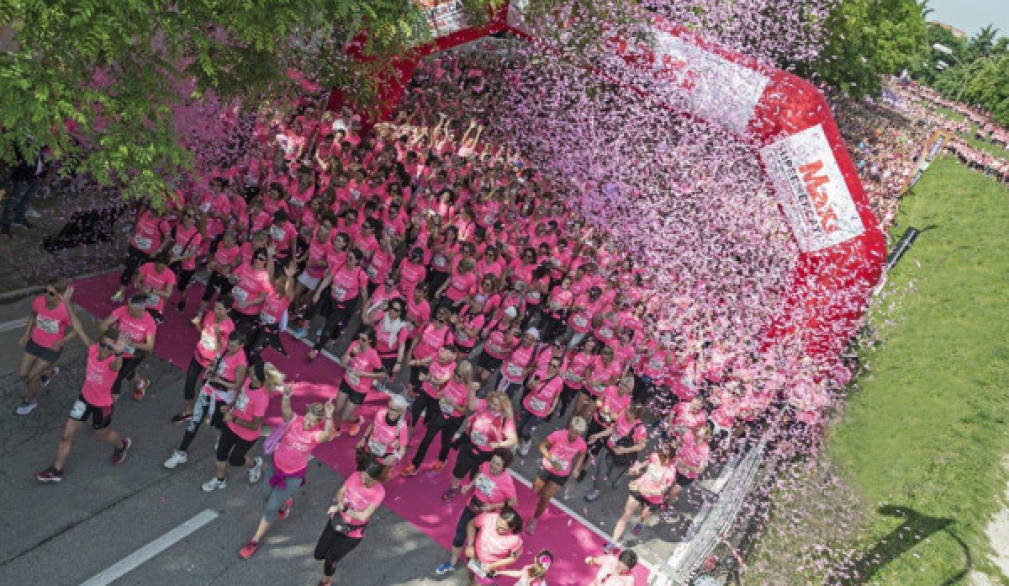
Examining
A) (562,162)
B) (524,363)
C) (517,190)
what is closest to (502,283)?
(524,363)

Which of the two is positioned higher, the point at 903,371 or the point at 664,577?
the point at 903,371

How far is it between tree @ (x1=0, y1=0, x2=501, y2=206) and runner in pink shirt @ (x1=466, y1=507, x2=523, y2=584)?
4723 mm

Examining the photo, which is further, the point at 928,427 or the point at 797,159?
the point at 928,427

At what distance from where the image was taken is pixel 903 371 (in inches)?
639

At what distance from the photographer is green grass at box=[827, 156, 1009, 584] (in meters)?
11.1

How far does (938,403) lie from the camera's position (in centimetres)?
1454

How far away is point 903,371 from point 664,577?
34.6ft

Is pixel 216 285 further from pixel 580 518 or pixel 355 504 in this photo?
pixel 580 518

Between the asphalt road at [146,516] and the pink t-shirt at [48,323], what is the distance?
100 cm

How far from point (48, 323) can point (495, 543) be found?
16.5 ft

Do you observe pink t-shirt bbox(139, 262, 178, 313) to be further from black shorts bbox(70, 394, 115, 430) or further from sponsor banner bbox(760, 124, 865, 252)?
sponsor banner bbox(760, 124, 865, 252)

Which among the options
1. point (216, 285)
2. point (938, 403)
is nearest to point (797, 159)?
point (938, 403)

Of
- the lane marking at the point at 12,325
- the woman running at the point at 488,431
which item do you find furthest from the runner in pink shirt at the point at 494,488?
the lane marking at the point at 12,325

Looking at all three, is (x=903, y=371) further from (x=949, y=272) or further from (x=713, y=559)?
(x=713, y=559)
